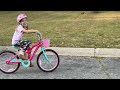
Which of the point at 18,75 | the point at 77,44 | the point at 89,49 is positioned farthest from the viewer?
the point at 77,44

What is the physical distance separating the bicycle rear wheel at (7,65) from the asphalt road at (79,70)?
0.11m

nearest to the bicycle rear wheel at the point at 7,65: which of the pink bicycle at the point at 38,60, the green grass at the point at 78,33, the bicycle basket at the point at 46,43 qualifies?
the pink bicycle at the point at 38,60

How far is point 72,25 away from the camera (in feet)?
51.5

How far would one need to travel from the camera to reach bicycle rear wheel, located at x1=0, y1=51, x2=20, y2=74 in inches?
314

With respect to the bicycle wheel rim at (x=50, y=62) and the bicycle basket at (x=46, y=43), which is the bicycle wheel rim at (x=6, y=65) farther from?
the bicycle basket at (x=46, y=43)

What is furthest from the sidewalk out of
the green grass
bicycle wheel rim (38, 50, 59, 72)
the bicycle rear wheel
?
the bicycle rear wheel

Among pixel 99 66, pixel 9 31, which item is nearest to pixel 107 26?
pixel 9 31

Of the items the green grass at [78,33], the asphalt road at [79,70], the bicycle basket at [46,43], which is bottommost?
the asphalt road at [79,70]

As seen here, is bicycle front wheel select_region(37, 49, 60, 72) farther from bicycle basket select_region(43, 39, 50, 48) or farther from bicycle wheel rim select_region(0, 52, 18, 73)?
bicycle wheel rim select_region(0, 52, 18, 73)

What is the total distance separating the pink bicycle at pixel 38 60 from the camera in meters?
7.98

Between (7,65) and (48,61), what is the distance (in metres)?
0.96

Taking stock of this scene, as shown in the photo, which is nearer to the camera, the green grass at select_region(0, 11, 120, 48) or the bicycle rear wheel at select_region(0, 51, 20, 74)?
the bicycle rear wheel at select_region(0, 51, 20, 74)

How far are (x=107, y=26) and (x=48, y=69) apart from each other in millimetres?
7408
